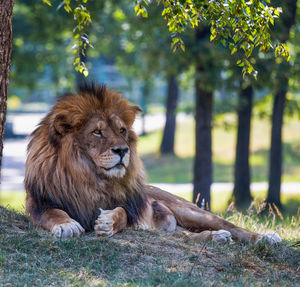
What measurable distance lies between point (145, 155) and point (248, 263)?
21.1m

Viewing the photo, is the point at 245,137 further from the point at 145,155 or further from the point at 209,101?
the point at 145,155

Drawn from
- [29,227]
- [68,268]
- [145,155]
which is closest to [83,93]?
[29,227]

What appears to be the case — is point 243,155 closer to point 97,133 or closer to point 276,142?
point 276,142

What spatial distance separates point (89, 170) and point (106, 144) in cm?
30

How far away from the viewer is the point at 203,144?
469 inches

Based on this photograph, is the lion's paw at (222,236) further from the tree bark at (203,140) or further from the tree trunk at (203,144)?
the tree trunk at (203,144)

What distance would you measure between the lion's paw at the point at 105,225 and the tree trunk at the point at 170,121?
18.9 metres

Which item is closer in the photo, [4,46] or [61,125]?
[4,46]

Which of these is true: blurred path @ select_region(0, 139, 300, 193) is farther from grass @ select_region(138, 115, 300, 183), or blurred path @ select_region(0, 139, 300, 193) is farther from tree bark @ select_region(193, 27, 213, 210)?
tree bark @ select_region(193, 27, 213, 210)

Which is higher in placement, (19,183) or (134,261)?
(134,261)

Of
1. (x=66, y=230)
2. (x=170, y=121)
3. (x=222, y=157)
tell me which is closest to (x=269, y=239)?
(x=66, y=230)

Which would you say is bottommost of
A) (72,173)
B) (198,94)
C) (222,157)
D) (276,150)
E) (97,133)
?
(222,157)

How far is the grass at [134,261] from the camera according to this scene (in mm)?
4203

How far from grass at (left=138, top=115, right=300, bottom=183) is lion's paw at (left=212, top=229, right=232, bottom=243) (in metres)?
13.7
